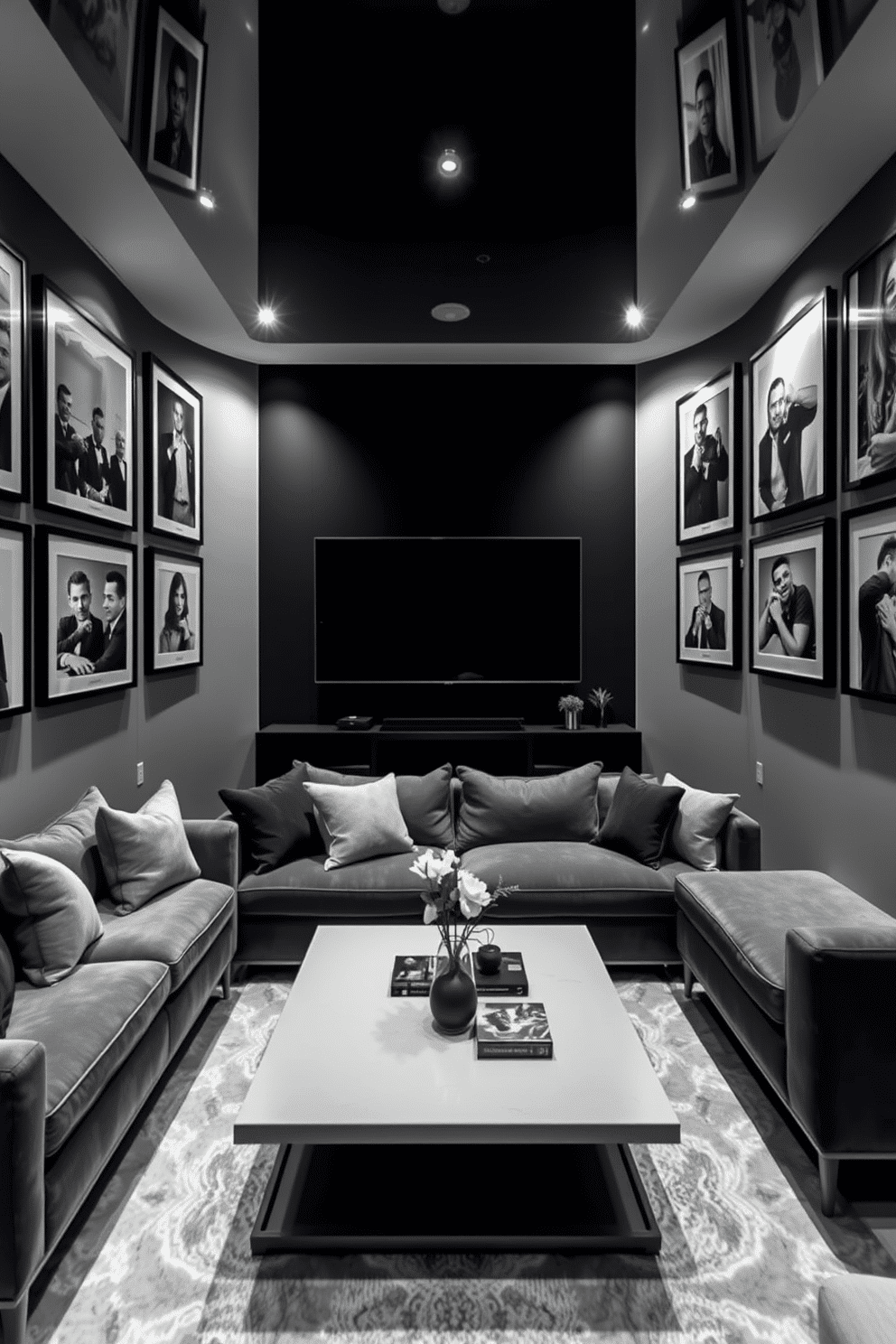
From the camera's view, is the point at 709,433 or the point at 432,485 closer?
the point at 709,433

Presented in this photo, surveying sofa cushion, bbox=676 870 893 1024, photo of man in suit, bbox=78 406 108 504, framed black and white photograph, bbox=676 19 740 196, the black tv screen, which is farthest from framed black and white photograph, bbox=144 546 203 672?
framed black and white photograph, bbox=676 19 740 196

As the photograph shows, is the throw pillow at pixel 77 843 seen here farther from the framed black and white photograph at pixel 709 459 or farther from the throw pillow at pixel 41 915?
the framed black and white photograph at pixel 709 459

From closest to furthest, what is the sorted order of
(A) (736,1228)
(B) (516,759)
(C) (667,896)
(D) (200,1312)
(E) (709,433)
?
1. (D) (200,1312)
2. (A) (736,1228)
3. (C) (667,896)
4. (E) (709,433)
5. (B) (516,759)

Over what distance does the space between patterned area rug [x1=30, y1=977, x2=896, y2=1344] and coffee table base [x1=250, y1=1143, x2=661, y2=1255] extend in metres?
0.06

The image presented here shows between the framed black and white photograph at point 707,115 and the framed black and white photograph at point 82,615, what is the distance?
2937 mm

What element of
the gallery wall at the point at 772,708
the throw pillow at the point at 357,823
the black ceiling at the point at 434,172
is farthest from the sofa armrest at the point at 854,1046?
the black ceiling at the point at 434,172

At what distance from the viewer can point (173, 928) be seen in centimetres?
267

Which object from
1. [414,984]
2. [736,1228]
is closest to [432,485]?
[414,984]

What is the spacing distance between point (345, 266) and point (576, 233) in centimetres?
120

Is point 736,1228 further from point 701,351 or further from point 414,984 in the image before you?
point 701,351

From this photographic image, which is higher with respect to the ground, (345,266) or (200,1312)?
(345,266)

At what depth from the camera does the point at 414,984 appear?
2373 millimetres

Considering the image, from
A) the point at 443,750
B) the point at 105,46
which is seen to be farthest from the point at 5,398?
the point at 443,750

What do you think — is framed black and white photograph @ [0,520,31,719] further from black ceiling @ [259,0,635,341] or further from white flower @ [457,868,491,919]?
black ceiling @ [259,0,635,341]
